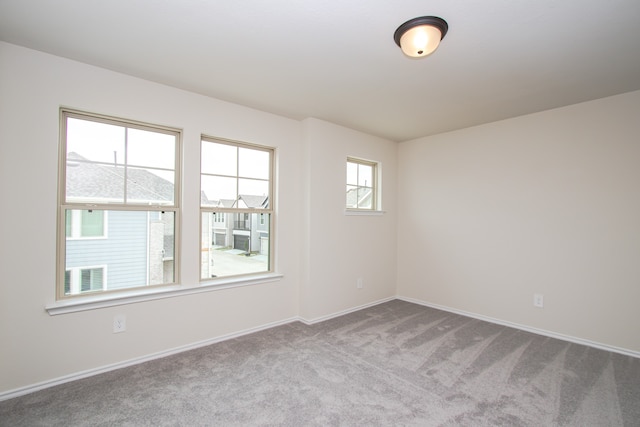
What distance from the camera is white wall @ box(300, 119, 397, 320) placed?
11.7 feet

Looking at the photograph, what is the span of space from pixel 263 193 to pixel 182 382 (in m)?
1.99

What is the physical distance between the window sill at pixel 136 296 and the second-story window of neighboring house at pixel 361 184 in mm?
1747

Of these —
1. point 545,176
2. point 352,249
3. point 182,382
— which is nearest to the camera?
point 182,382

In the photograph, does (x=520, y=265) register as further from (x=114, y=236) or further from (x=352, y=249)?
(x=114, y=236)

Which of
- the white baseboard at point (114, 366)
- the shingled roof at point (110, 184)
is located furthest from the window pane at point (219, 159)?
the white baseboard at point (114, 366)

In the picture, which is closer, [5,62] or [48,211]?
[5,62]

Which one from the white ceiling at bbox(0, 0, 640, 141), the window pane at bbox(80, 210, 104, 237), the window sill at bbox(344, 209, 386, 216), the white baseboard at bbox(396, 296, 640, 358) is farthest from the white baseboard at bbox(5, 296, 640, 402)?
the white ceiling at bbox(0, 0, 640, 141)

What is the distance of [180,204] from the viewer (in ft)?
9.22

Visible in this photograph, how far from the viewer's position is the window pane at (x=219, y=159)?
3.05m

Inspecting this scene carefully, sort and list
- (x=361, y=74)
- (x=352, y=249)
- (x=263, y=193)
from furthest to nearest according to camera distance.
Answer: (x=352, y=249) < (x=263, y=193) < (x=361, y=74)

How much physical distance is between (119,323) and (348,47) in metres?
2.79

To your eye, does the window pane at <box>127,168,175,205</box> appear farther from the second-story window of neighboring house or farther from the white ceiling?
the second-story window of neighboring house

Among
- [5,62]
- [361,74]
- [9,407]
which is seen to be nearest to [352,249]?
[361,74]

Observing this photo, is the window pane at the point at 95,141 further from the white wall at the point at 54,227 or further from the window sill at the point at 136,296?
the window sill at the point at 136,296
